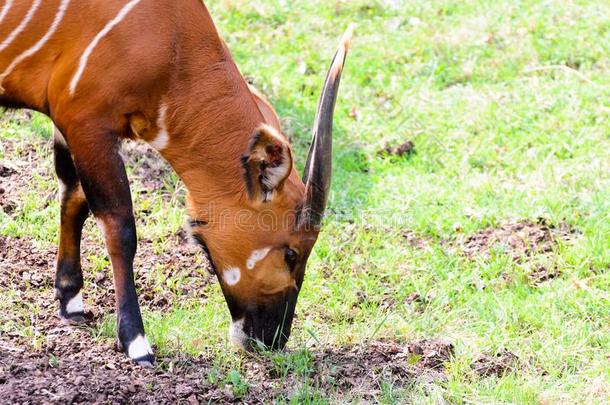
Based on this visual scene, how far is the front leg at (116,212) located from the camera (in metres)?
5.20

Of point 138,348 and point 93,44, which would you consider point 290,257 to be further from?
point 93,44

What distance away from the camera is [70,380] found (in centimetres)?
484

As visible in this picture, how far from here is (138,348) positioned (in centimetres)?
530

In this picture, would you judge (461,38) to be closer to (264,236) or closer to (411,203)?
(411,203)

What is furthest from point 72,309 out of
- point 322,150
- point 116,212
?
point 322,150

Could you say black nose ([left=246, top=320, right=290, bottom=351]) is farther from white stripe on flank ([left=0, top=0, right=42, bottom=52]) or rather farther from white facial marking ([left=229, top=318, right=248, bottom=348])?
white stripe on flank ([left=0, top=0, right=42, bottom=52])

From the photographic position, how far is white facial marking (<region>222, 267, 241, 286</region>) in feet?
18.1

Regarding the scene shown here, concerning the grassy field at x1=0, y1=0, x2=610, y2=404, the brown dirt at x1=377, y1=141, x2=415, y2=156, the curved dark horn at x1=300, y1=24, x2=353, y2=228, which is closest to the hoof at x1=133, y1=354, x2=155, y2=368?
the grassy field at x1=0, y1=0, x2=610, y2=404

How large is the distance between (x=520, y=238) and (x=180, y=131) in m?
2.93

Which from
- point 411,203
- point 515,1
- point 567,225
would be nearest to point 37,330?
point 411,203

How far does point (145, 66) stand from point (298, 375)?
187cm

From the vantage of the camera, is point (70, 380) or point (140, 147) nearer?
point (70, 380)

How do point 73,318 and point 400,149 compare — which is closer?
point 73,318

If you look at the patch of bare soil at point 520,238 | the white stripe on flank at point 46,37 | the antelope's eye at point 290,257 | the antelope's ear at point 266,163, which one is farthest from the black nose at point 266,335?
the patch of bare soil at point 520,238
